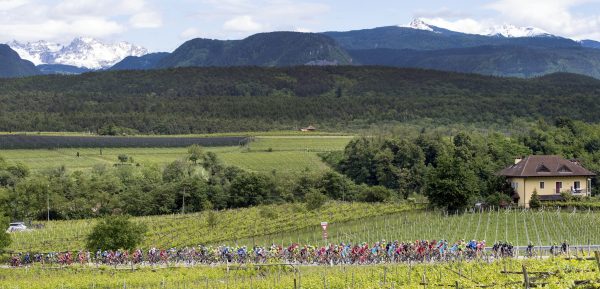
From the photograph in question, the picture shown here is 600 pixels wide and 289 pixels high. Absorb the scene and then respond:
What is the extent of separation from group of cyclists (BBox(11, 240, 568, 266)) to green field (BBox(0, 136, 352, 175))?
221 feet

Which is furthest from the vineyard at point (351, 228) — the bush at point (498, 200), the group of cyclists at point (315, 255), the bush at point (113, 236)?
the group of cyclists at point (315, 255)

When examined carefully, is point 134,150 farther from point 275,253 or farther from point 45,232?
point 275,253

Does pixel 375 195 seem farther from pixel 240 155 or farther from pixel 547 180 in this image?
pixel 240 155

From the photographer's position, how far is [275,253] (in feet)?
172

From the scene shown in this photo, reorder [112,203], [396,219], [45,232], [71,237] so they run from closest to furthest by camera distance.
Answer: [396,219] → [71,237] → [45,232] → [112,203]

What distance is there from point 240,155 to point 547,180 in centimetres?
7529

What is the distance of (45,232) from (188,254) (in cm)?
3270

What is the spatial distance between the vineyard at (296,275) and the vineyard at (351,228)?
1334cm

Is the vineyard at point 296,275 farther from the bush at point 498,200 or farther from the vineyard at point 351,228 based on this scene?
the bush at point 498,200

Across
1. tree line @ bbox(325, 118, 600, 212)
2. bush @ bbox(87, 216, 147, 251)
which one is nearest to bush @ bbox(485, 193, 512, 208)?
tree line @ bbox(325, 118, 600, 212)

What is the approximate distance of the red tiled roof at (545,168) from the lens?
251 feet

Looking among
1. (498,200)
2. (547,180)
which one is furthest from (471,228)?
(547,180)

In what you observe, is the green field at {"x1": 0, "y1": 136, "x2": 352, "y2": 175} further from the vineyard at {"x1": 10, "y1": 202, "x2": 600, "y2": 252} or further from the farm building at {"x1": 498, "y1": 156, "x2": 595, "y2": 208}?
the farm building at {"x1": 498, "y1": 156, "x2": 595, "y2": 208}

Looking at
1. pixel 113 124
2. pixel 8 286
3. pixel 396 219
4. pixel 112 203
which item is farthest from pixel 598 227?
pixel 113 124
